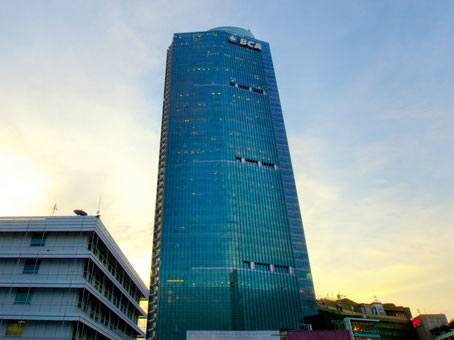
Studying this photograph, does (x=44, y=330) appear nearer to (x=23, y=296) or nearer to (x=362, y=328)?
(x=23, y=296)

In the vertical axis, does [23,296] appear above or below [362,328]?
above

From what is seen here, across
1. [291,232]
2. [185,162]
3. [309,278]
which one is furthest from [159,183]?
[309,278]

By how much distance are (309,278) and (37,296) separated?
377ft

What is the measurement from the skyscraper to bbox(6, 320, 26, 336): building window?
8041 cm

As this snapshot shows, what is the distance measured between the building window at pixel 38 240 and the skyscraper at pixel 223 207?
7936 cm

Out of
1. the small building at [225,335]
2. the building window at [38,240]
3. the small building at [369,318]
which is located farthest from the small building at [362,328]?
the building window at [38,240]

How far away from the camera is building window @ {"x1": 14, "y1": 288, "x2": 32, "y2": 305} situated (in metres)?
53.9

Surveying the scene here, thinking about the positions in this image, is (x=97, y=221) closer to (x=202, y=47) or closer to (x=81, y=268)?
(x=81, y=268)

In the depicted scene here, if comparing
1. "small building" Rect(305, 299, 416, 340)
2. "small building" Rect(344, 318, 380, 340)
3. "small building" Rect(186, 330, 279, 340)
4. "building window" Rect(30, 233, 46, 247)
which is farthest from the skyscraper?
"building window" Rect(30, 233, 46, 247)

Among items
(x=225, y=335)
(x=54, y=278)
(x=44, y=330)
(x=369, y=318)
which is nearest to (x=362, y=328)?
(x=369, y=318)

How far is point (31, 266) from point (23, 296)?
15.1 feet

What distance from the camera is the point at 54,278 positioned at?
5559cm

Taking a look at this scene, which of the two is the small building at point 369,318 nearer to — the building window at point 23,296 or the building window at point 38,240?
the building window at point 23,296

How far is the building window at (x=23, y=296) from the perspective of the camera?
53.9 meters
